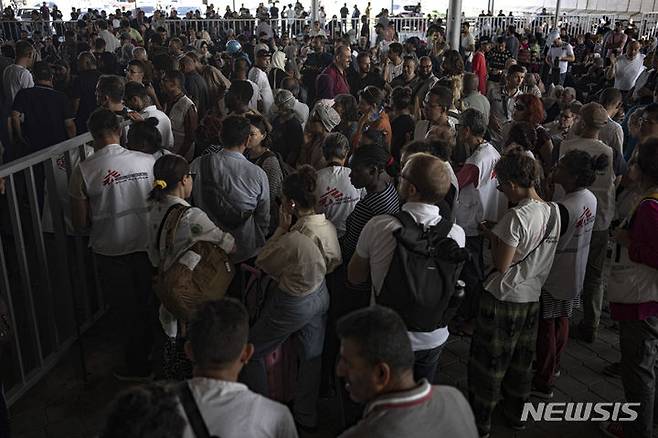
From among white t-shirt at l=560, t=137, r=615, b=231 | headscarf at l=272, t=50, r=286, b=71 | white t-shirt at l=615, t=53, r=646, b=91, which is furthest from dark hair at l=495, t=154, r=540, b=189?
white t-shirt at l=615, t=53, r=646, b=91

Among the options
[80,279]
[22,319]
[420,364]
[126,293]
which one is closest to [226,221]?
[126,293]

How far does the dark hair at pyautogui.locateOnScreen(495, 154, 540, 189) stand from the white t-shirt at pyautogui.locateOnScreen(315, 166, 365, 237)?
3.41ft

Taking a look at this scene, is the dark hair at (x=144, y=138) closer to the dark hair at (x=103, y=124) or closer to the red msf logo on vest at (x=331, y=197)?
the dark hair at (x=103, y=124)

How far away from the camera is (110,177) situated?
3.74m

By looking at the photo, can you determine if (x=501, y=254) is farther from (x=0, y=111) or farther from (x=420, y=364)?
(x=0, y=111)

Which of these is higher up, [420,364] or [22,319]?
[420,364]

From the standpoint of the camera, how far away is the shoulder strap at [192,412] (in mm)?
1811

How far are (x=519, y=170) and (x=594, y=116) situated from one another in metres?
1.66

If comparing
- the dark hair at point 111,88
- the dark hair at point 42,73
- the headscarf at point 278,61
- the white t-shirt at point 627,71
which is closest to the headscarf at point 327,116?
the dark hair at point 111,88

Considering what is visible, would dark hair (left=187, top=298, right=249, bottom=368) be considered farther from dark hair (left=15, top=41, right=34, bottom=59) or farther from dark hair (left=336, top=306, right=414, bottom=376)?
dark hair (left=15, top=41, right=34, bottom=59)

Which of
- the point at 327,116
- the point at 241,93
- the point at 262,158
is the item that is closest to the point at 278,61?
the point at 241,93

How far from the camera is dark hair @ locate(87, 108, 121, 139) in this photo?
3.74 metres

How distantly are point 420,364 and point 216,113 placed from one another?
13.2ft

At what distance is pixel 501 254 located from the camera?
3.25 metres
